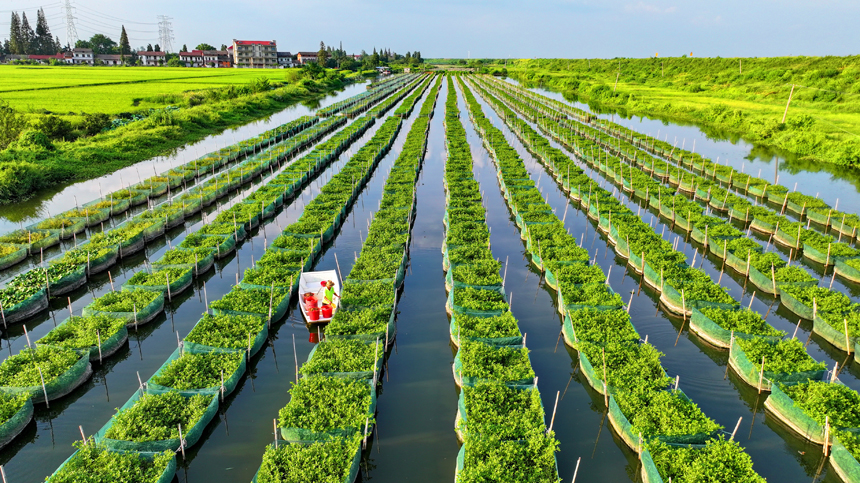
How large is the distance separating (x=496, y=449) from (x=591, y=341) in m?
6.62

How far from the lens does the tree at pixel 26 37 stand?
18475 centimetres

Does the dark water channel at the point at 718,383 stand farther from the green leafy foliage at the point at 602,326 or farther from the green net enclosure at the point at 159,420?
the green net enclosure at the point at 159,420

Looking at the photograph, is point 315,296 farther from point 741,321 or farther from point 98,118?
point 98,118

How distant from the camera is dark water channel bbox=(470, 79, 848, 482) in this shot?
14.2 metres

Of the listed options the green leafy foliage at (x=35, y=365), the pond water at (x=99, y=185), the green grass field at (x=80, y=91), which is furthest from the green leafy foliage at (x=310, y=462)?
the green grass field at (x=80, y=91)

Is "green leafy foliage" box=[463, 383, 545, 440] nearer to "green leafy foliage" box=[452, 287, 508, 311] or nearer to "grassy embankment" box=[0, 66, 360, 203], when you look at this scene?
"green leafy foliage" box=[452, 287, 508, 311]

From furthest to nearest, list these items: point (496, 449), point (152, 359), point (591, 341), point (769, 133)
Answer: point (769, 133), point (152, 359), point (591, 341), point (496, 449)

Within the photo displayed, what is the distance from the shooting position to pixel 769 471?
1406cm

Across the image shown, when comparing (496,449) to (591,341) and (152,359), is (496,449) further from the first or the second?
(152,359)

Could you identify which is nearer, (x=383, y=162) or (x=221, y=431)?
(x=221, y=431)

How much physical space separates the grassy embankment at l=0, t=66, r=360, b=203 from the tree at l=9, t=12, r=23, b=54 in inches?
3715

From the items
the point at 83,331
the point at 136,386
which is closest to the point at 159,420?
the point at 136,386

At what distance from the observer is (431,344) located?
783 inches

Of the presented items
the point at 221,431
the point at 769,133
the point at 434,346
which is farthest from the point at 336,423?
the point at 769,133
